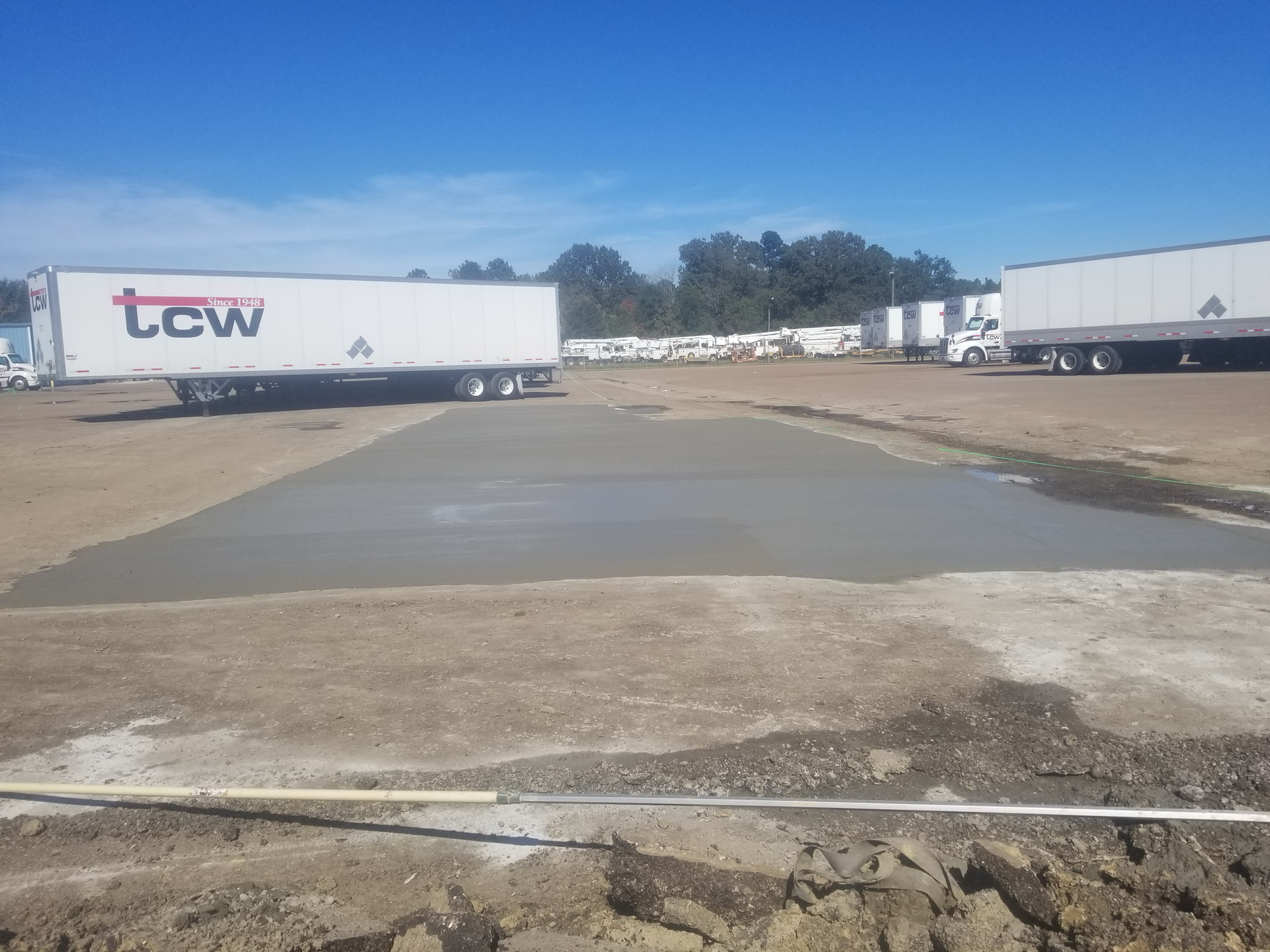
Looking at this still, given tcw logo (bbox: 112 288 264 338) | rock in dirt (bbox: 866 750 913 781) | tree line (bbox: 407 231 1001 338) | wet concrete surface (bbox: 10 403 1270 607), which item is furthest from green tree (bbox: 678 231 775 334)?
rock in dirt (bbox: 866 750 913 781)

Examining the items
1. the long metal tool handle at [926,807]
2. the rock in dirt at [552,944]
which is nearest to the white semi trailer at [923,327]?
the long metal tool handle at [926,807]

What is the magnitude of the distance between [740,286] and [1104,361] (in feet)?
291

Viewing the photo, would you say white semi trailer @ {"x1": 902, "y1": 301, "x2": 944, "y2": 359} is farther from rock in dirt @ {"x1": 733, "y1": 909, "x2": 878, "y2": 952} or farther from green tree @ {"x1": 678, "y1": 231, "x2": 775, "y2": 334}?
rock in dirt @ {"x1": 733, "y1": 909, "x2": 878, "y2": 952}

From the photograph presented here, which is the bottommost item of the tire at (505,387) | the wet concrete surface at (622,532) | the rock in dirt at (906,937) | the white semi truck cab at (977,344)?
the rock in dirt at (906,937)

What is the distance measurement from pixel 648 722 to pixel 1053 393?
2682 cm

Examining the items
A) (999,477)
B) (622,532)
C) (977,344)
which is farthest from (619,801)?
(977,344)

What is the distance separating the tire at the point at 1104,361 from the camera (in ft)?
123

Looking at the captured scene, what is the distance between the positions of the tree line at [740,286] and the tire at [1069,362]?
67727 mm

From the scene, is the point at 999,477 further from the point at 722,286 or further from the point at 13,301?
the point at 13,301

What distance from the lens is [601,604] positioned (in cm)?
779

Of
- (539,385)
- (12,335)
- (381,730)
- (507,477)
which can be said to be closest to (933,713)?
(381,730)

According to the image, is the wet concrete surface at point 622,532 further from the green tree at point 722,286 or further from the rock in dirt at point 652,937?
the green tree at point 722,286

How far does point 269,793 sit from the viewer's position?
4426 mm

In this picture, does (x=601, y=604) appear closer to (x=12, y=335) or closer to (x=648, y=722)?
(x=648, y=722)
